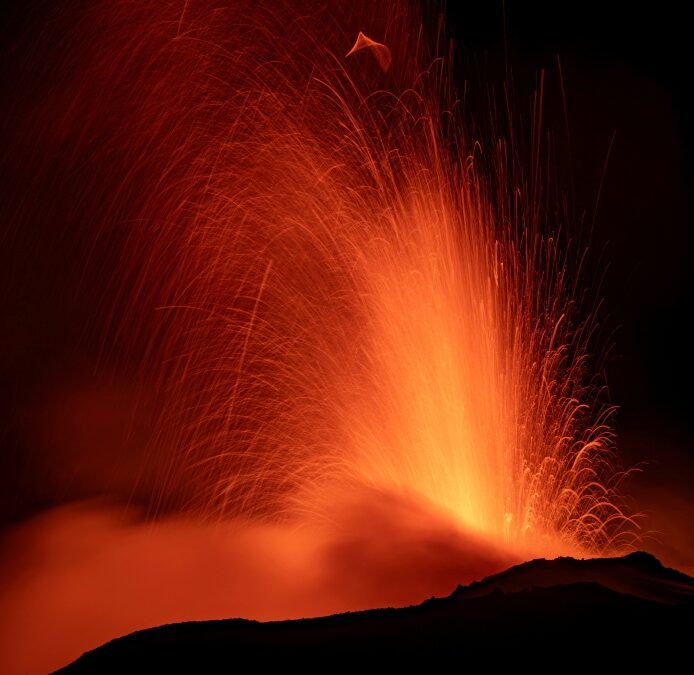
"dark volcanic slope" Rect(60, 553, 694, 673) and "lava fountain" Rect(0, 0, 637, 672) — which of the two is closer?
"dark volcanic slope" Rect(60, 553, 694, 673)

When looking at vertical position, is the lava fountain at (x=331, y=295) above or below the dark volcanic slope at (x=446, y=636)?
above

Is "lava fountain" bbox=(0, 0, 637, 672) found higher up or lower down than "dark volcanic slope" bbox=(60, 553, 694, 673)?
higher up

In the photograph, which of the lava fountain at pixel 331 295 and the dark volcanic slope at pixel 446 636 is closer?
the dark volcanic slope at pixel 446 636

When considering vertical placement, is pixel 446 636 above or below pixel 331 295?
below

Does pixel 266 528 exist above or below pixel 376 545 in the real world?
above

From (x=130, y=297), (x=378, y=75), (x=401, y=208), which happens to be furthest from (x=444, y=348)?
(x=130, y=297)

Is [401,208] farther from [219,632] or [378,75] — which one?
[219,632]

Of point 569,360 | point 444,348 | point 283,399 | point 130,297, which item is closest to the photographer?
point 444,348

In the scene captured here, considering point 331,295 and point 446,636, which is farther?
point 331,295
